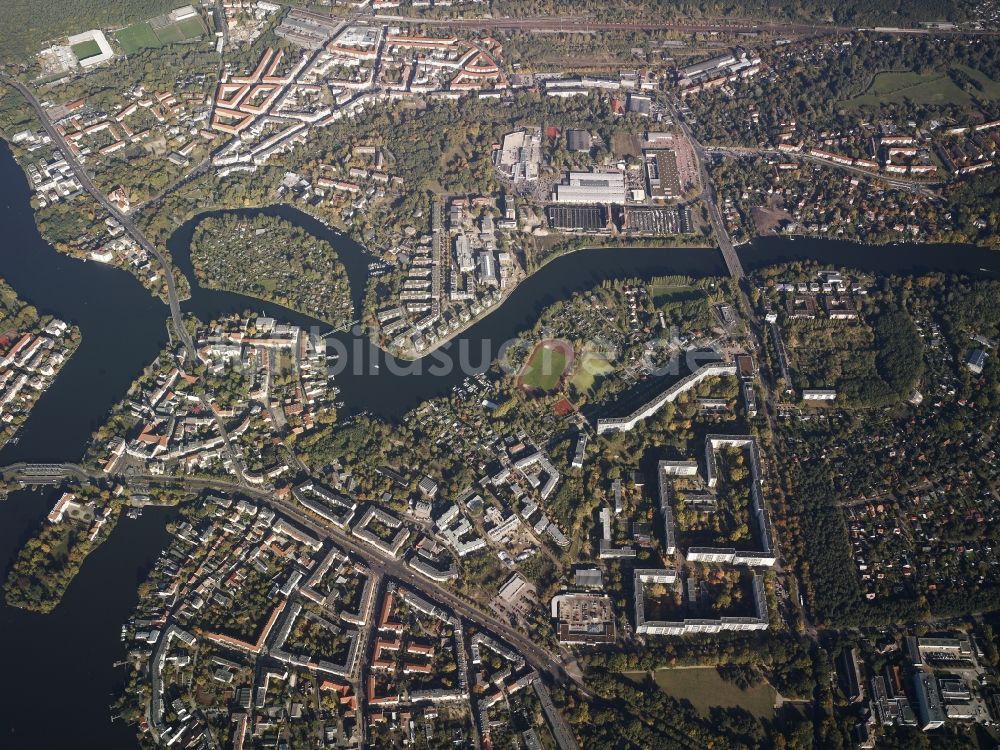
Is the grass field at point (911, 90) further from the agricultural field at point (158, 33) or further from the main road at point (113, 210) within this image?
the agricultural field at point (158, 33)

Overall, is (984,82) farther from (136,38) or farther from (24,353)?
(24,353)

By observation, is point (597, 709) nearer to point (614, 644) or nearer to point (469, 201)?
point (614, 644)

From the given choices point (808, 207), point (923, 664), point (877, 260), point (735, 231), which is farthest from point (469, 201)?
point (923, 664)

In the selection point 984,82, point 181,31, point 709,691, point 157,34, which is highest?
point 181,31

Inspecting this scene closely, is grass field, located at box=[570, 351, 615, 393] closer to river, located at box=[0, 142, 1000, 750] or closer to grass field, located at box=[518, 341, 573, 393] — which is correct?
grass field, located at box=[518, 341, 573, 393]

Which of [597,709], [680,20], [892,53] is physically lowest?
[597,709]

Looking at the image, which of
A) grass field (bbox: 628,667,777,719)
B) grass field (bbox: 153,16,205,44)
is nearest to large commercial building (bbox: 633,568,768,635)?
grass field (bbox: 628,667,777,719)

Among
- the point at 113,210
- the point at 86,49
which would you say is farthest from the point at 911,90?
the point at 86,49
